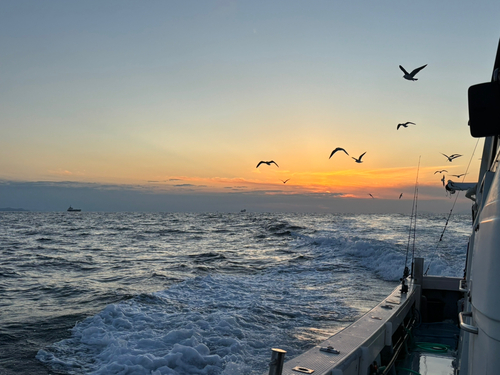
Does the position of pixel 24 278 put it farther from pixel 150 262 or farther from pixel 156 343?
pixel 156 343

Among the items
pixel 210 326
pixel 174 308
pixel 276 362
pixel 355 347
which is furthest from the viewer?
pixel 174 308

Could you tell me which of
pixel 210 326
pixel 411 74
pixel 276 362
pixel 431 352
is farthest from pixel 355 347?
pixel 411 74

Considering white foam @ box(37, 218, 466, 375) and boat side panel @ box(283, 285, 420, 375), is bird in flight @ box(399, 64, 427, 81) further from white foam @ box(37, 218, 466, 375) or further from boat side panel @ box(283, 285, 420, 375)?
white foam @ box(37, 218, 466, 375)

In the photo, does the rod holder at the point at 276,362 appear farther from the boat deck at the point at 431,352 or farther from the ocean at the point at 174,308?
the ocean at the point at 174,308

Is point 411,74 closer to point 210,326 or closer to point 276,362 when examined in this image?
point 210,326

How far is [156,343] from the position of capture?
22.5 ft

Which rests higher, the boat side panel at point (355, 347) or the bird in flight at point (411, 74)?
the bird in flight at point (411, 74)

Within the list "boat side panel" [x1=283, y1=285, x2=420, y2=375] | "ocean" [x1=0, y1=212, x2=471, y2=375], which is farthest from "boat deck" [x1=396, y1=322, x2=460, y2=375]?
"ocean" [x1=0, y1=212, x2=471, y2=375]

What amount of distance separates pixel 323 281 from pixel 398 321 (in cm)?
847

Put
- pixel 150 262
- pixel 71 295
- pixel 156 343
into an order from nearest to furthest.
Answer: pixel 156 343, pixel 71 295, pixel 150 262

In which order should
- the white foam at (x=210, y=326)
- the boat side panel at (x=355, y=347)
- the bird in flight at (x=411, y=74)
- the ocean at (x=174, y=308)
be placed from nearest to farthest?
the boat side panel at (x=355, y=347) < the white foam at (x=210, y=326) < the ocean at (x=174, y=308) < the bird in flight at (x=411, y=74)

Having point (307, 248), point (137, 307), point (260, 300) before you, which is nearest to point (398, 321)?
point (260, 300)

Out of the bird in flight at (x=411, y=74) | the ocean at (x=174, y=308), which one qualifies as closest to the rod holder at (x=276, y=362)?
the ocean at (x=174, y=308)

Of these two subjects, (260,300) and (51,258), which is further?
(51,258)
